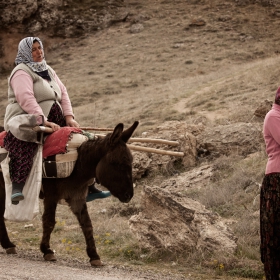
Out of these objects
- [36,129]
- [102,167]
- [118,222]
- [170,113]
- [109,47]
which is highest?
[36,129]

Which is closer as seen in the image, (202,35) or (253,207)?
(253,207)

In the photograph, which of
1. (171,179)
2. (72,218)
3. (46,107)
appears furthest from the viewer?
(171,179)

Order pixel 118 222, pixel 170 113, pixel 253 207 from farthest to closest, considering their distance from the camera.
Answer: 1. pixel 170 113
2. pixel 118 222
3. pixel 253 207

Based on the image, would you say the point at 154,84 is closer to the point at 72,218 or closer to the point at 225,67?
the point at 225,67

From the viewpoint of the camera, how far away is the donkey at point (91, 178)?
21.0ft

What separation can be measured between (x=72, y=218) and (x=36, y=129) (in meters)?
4.14

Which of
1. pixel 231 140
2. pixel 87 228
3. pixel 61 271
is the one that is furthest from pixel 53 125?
pixel 231 140

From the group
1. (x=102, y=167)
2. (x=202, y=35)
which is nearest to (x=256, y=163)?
(x=102, y=167)

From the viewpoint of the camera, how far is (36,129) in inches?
251

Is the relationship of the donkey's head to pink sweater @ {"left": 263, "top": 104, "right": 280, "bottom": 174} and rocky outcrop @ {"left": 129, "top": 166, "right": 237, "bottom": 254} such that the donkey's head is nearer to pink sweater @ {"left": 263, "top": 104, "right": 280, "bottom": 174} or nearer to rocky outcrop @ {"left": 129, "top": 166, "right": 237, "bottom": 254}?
rocky outcrop @ {"left": 129, "top": 166, "right": 237, "bottom": 254}

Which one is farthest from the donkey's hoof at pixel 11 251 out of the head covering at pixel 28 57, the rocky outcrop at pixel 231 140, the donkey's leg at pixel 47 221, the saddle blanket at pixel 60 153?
the rocky outcrop at pixel 231 140

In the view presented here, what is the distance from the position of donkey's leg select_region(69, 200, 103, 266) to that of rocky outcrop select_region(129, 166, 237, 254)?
45.2 inches

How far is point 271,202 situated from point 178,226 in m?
2.04

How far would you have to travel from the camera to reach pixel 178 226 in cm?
747
